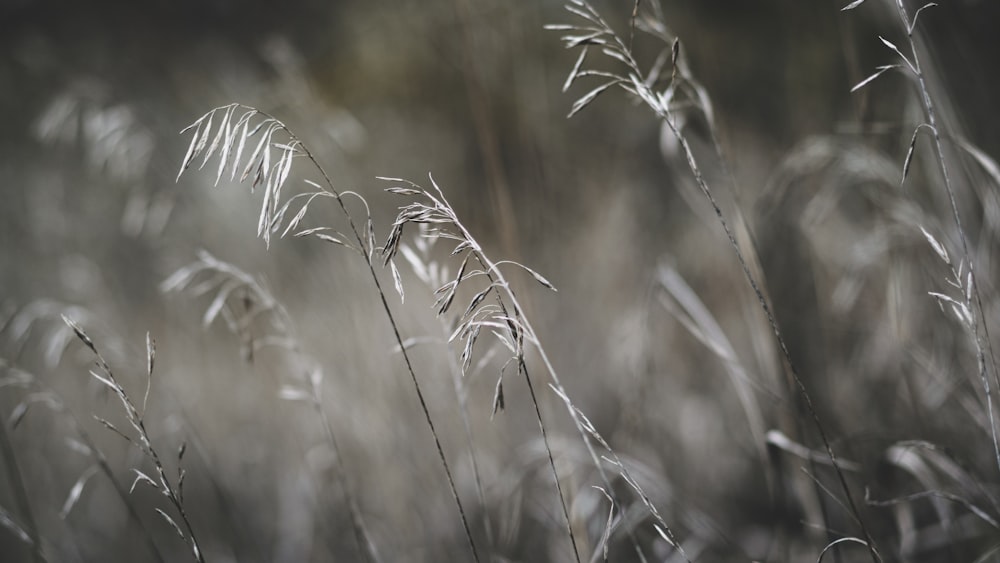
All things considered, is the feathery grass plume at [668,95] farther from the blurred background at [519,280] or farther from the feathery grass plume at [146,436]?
the feathery grass plume at [146,436]

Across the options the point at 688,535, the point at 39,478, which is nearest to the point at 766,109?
the point at 688,535

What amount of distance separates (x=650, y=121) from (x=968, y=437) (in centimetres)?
158

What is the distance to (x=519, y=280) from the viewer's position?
125 cm

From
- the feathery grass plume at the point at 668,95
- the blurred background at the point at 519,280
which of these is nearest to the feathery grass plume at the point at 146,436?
the blurred background at the point at 519,280

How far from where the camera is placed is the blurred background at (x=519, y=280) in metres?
1.19

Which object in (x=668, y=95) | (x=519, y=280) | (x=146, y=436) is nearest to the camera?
(x=146, y=436)

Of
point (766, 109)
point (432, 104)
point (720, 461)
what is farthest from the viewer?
point (432, 104)

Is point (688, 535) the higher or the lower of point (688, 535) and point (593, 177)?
the lower

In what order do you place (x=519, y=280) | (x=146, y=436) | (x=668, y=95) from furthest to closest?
1. (x=519, y=280)
2. (x=668, y=95)
3. (x=146, y=436)

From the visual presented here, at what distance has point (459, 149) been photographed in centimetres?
265

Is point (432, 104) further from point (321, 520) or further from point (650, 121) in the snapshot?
point (321, 520)

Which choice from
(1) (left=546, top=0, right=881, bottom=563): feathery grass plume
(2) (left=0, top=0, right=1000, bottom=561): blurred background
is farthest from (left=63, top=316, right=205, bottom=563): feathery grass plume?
(1) (left=546, top=0, right=881, bottom=563): feathery grass plume

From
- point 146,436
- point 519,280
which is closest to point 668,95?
point 519,280

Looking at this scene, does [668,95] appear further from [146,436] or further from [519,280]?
[146,436]
